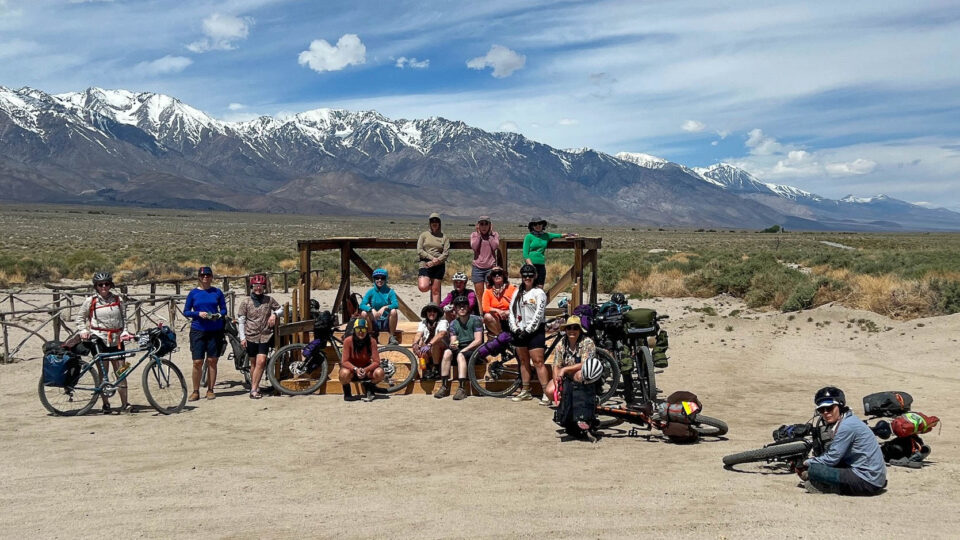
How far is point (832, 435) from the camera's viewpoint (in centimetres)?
605

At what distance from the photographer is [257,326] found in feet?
32.0

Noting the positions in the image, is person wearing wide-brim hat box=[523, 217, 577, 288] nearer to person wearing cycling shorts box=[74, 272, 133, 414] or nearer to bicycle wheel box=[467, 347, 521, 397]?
bicycle wheel box=[467, 347, 521, 397]

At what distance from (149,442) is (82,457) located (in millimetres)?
708

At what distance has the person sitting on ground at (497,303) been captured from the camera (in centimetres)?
982

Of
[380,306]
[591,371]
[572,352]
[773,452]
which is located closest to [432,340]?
[380,306]

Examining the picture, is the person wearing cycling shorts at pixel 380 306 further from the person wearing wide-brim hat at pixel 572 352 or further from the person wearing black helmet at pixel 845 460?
the person wearing black helmet at pixel 845 460

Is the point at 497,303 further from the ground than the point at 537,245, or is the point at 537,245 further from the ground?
the point at 537,245

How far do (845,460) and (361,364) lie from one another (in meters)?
5.76

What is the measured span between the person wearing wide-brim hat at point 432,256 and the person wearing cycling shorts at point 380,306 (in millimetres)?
652

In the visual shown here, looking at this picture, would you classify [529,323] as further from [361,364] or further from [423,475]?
[423,475]

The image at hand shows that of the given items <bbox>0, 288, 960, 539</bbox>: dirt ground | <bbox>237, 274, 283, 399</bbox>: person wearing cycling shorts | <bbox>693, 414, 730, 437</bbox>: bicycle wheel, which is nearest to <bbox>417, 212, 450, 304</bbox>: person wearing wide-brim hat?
<bbox>0, 288, 960, 539</bbox>: dirt ground

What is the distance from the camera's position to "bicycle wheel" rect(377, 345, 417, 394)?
10.0 metres

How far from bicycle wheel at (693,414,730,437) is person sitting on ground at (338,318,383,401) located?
3939 millimetres

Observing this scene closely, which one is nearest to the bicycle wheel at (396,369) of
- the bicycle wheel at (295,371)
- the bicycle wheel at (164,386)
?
the bicycle wheel at (295,371)
